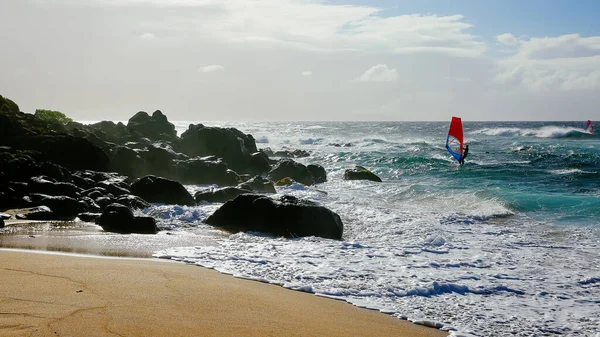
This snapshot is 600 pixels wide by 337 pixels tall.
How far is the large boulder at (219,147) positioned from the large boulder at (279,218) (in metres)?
15.1

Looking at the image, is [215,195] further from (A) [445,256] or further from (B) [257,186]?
(A) [445,256]

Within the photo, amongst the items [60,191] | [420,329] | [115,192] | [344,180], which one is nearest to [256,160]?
[344,180]

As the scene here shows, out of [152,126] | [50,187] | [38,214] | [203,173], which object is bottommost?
[38,214]

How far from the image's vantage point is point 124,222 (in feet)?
36.0

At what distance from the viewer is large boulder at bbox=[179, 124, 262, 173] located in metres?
28.0

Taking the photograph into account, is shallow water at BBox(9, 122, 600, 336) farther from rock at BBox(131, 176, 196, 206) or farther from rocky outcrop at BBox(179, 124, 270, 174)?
rocky outcrop at BBox(179, 124, 270, 174)

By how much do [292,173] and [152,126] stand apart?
47.0 ft

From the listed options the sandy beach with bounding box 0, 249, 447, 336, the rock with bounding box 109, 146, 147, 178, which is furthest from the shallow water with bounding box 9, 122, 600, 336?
the rock with bounding box 109, 146, 147, 178

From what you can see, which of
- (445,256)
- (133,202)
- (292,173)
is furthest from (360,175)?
(445,256)

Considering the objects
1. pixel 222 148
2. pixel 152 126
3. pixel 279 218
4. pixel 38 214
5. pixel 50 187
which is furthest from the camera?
pixel 152 126

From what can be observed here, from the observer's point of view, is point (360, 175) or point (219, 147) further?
point (219, 147)

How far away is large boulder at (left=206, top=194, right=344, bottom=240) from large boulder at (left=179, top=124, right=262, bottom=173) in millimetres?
15073

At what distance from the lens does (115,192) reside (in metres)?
15.8

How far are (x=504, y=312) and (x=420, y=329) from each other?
4.93ft
